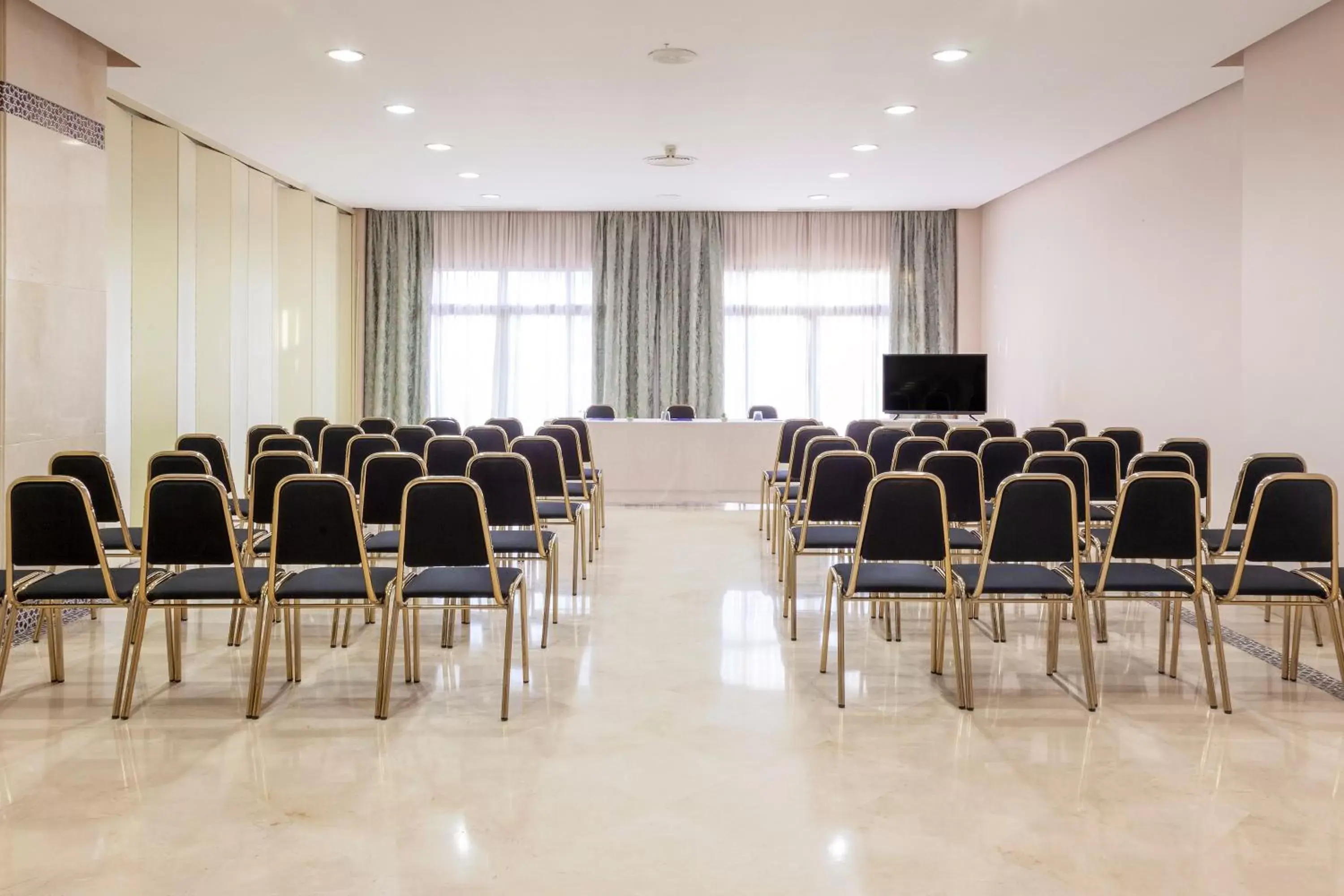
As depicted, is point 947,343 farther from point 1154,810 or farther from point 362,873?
point 362,873

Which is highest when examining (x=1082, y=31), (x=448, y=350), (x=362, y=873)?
(x=1082, y=31)

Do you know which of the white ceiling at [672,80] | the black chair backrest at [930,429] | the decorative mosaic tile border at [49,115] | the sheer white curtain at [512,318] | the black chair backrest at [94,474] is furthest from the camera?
the sheer white curtain at [512,318]

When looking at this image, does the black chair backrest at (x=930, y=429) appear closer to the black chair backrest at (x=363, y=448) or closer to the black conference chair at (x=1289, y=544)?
the black conference chair at (x=1289, y=544)

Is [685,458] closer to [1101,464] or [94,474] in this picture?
[1101,464]

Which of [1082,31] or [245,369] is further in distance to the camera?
[245,369]

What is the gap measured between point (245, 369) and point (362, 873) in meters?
8.33

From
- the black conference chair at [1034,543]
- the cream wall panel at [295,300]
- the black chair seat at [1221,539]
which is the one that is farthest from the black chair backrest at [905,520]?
the cream wall panel at [295,300]

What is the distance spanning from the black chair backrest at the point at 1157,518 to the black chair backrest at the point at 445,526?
101 inches

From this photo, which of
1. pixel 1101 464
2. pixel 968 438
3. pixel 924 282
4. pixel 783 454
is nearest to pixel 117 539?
pixel 783 454

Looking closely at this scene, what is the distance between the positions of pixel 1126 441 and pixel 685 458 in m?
4.44

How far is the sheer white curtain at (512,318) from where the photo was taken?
45.4 ft

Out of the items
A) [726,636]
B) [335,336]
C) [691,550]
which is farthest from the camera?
[335,336]

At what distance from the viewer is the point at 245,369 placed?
404 inches

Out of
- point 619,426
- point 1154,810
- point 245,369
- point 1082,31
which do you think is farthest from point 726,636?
point 245,369
